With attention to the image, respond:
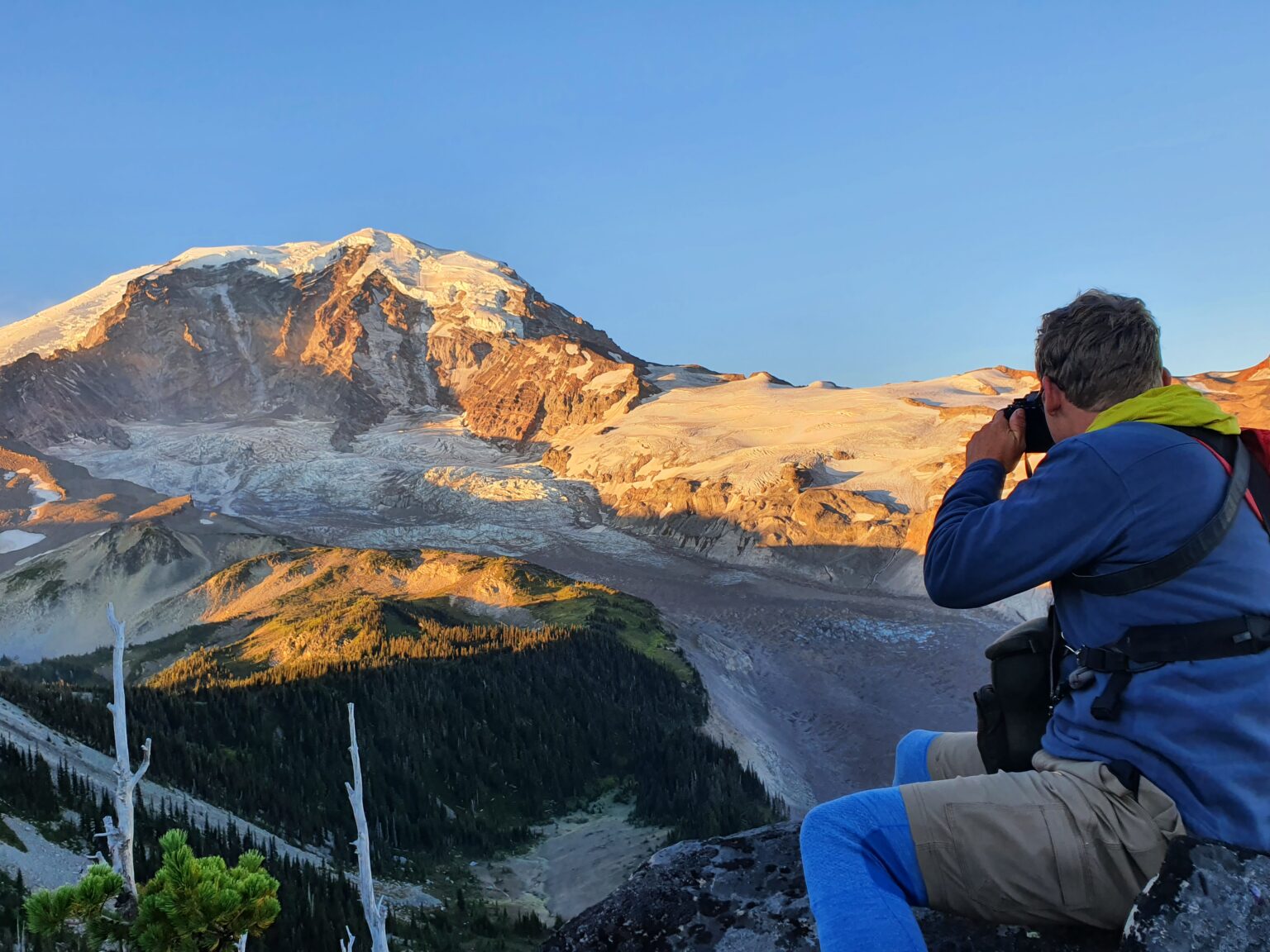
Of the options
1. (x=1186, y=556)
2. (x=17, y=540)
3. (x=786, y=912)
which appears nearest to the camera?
A: (x=1186, y=556)

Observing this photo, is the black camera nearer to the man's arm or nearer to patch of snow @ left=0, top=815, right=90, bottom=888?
the man's arm

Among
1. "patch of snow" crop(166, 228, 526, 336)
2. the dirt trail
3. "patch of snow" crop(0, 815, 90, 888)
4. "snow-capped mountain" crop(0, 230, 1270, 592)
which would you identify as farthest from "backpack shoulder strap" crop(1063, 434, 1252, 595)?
"patch of snow" crop(166, 228, 526, 336)

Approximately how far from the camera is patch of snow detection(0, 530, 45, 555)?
313 feet

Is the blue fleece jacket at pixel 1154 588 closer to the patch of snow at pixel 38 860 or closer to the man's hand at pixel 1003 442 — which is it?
the man's hand at pixel 1003 442

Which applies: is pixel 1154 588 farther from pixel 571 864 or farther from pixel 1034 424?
pixel 571 864

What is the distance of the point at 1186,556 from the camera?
108 inches

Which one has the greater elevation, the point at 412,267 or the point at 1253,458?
the point at 412,267

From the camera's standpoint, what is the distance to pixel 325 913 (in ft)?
68.6

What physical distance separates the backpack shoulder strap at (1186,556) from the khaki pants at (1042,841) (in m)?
0.56

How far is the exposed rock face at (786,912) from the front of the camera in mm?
2570

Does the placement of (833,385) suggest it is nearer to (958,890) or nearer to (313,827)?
(313,827)

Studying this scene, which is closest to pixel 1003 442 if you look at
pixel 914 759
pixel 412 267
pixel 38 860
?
pixel 914 759

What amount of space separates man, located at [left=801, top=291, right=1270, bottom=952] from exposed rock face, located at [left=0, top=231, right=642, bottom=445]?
12592cm

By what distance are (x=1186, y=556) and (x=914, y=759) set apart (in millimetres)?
1461
